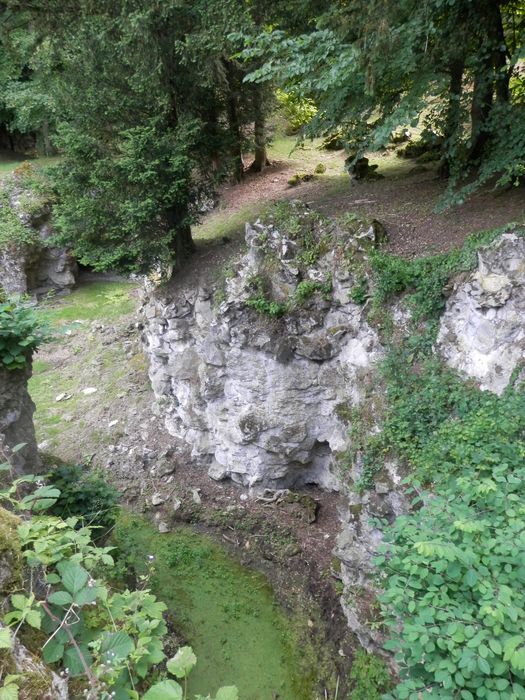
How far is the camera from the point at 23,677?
2.44 m

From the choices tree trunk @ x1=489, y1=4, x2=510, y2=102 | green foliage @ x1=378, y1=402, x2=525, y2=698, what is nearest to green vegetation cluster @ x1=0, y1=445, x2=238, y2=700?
green foliage @ x1=378, y1=402, x2=525, y2=698

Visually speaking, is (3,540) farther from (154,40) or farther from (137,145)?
(154,40)

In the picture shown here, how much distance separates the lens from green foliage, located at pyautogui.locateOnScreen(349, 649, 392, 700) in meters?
7.44

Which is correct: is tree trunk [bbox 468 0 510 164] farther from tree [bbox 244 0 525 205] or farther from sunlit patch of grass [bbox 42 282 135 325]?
sunlit patch of grass [bbox 42 282 135 325]

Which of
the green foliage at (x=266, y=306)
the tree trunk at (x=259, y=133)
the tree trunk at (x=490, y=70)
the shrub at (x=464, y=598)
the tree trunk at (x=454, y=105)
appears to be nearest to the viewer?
the shrub at (x=464, y=598)

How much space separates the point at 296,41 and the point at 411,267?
166 inches

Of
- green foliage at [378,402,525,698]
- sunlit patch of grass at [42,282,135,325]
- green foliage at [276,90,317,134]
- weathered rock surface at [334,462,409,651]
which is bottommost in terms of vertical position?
weathered rock surface at [334,462,409,651]

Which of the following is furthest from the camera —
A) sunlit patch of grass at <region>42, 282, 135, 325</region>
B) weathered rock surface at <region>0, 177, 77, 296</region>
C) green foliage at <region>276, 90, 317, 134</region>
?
weathered rock surface at <region>0, 177, 77, 296</region>

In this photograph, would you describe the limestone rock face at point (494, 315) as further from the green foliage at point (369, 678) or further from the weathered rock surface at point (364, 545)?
the green foliage at point (369, 678)

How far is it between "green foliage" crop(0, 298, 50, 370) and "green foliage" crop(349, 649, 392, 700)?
7.53 m

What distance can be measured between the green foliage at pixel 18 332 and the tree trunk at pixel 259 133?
31.1 ft

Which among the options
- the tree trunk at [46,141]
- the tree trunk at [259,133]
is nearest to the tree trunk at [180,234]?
the tree trunk at [259,133]

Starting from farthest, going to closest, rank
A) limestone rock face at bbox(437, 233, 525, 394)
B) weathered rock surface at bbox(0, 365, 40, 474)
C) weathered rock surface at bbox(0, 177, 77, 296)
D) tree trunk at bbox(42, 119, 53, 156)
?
tree trunk at bbox(42, 119, 53, 156)
weathered rock surface at bbox(0, 177, 77, 296)
weathered rock surface at bbox(0, 365, 40, 474)
limestone rock face at bbox(437, 233, 525, 394)

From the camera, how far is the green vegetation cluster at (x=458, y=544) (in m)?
3.35
